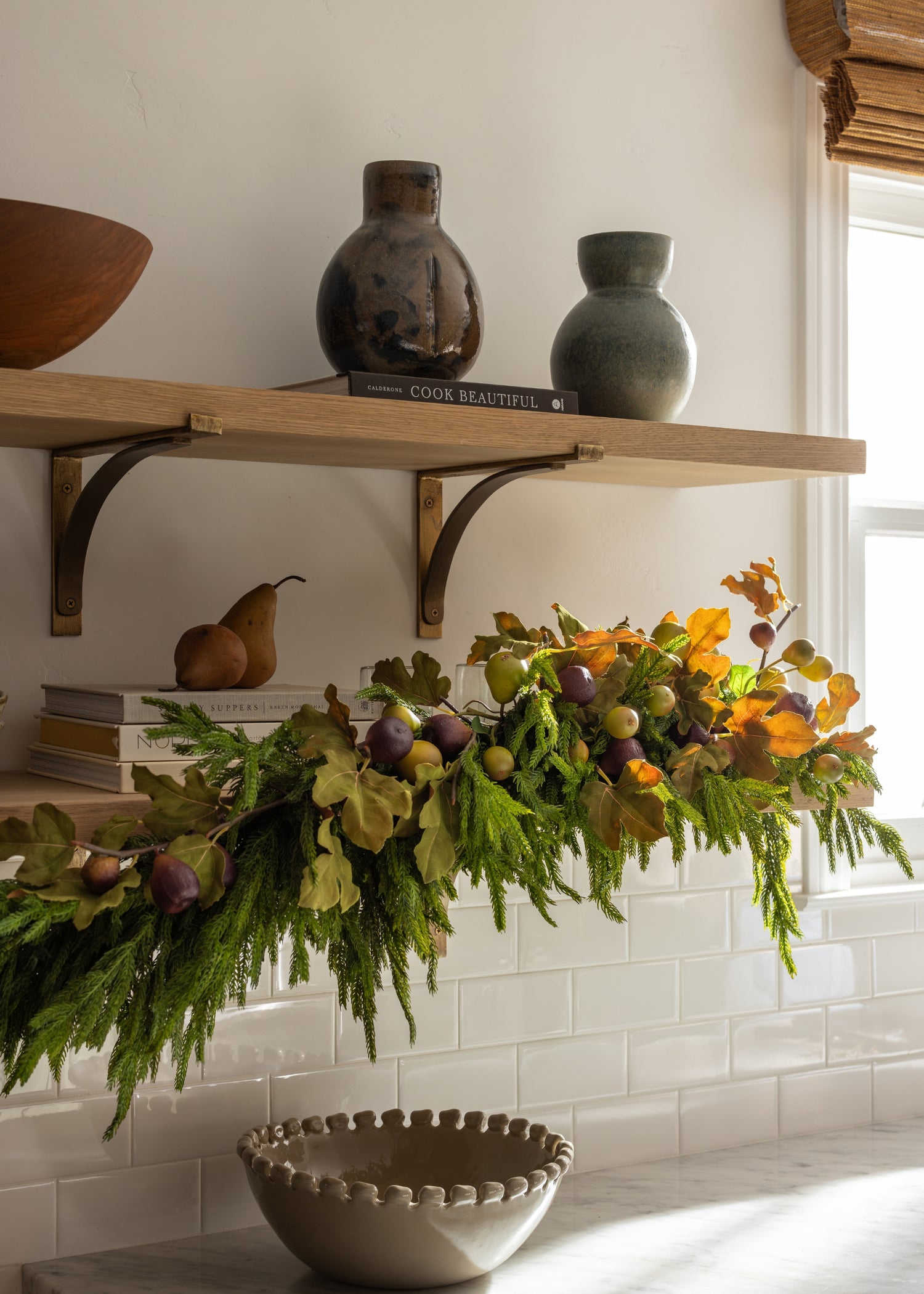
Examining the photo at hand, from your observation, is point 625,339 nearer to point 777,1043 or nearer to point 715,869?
point 715,869

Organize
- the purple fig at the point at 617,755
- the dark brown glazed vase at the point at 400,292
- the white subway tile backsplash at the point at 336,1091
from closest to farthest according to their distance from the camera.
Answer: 1. the purple fig at the point at 617,755
2. the dark brown glazed vase at the point at 400,292
3. the white subway tile backsplash at the point at 336,1091

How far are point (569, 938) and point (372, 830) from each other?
2.87 ft

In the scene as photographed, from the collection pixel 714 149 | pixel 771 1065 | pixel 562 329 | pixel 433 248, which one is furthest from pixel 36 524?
pixel 771 1065

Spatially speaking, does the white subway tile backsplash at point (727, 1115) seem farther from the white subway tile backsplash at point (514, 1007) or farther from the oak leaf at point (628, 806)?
the oak leaf at point (628, 806)

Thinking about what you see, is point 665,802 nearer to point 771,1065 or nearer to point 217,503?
point 217,503

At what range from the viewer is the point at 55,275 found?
120cm

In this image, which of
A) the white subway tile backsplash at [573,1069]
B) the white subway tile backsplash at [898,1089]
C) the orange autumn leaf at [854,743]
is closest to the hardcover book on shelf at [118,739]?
the orange autumn leaf at [854,743]

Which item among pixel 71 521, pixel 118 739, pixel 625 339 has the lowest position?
pixel 118 739

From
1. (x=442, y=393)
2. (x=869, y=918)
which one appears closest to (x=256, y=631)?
(x=442, y=393)

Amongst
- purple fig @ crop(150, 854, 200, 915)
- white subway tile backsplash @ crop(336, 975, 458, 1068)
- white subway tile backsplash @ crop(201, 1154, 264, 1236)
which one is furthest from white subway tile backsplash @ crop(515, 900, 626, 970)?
purple fig @ crop(150, 854, 200, 915)

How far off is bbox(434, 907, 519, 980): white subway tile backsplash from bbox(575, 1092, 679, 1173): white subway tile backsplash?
0.24 m

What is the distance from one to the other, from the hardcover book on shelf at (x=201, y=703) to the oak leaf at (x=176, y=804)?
0.62 ft

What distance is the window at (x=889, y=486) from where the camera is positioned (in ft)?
7.04

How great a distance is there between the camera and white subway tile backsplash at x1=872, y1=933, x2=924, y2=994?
6.83 feet
